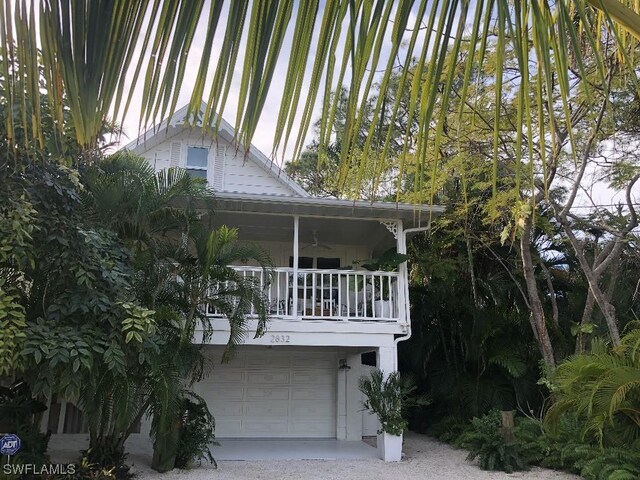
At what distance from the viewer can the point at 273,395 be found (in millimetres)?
12922

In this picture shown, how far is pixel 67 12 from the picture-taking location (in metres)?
0.90

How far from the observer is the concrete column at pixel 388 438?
984cm

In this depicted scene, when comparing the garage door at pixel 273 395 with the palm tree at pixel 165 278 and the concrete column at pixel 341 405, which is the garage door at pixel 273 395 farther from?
the palm tree at pixel 165 278

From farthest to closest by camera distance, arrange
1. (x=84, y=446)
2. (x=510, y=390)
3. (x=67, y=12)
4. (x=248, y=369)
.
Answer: (x=248, y=369), (x=510, y=390), (x=84, y=446), (x=67, y=12)

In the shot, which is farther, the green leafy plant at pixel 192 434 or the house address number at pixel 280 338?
the house address number at pixel 280 338

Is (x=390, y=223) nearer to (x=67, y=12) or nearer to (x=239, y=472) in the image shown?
(x=239, y=472)

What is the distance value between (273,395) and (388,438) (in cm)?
392

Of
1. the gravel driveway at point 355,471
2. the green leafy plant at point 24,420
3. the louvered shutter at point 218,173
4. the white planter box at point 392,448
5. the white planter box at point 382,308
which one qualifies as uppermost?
the louvered shutter at point 218,173

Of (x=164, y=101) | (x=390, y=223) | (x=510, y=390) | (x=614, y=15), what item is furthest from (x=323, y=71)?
(x=510, y=390)

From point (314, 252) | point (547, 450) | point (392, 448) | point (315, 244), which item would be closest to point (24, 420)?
point (392, 448)

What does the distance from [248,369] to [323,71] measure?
12560 mm

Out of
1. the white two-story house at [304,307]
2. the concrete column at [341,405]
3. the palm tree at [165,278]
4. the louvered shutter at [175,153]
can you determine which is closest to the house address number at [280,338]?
the white two-story house at [304,307]

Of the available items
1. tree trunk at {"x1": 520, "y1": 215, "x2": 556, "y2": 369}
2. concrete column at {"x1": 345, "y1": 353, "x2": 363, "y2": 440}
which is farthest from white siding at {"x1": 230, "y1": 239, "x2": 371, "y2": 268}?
tree trunk at {"x1": 520, "y1": 215, "x2": 556, "y2": 369}

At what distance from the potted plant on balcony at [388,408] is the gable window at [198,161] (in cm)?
679
